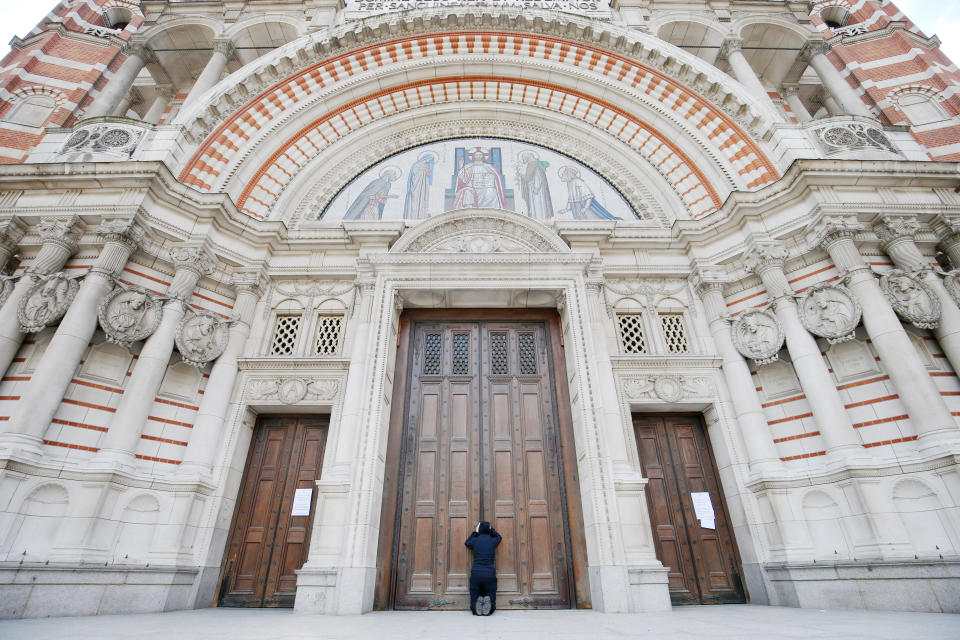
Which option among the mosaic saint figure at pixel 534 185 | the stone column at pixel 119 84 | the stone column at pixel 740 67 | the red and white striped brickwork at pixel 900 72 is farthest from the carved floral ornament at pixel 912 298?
the stone column at pixel 119 84

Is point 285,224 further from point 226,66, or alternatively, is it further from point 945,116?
point 945,116

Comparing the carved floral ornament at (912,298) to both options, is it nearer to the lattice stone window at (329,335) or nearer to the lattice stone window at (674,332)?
the lattice stone window at (674,332)

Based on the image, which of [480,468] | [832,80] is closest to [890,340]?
[480,468]

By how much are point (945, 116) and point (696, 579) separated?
11575 millimetres

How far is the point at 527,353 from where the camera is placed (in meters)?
8.23

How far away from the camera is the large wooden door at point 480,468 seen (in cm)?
639

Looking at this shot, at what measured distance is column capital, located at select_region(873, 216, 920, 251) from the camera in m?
7.14

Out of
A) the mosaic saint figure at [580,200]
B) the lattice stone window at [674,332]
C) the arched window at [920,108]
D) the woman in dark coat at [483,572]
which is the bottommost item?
the woman in dark coat at [483,572]

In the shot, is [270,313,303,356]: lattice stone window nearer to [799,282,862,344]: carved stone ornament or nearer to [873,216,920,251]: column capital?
[799,282,862,344]: carved stone ornament

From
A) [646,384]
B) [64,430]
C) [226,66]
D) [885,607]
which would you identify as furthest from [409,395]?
[226,66]

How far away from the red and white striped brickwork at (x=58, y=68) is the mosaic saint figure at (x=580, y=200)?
11.6 meters

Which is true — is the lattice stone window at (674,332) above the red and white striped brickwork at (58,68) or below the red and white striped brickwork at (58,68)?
below

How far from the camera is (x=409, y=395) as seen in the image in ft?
25.5

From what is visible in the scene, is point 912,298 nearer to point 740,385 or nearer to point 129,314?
point 740,385
